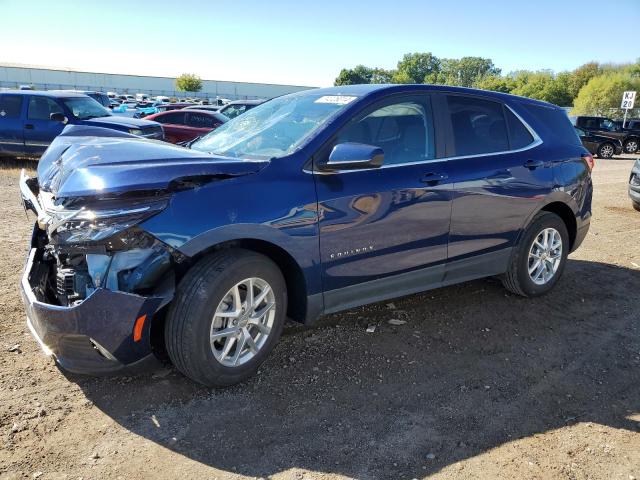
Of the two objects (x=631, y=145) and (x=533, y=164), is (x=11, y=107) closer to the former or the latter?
(x=533, y=164)

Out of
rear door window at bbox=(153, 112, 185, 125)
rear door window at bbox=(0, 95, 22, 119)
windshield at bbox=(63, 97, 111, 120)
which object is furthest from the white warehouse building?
rear door window at bbox=(0, 95, 22, 119)

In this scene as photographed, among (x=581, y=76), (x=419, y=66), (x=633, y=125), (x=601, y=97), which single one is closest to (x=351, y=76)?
(x=419, y=66)

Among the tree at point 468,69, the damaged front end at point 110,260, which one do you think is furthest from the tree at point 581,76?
the damaged front end at point 110,260

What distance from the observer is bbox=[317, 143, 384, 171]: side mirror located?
3.16 metres

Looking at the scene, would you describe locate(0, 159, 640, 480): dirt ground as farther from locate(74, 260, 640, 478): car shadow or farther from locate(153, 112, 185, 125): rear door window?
locate(153, 112, 185, 125): rear door window

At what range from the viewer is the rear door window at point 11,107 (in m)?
11.8

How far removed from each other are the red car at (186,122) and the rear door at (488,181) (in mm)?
10830

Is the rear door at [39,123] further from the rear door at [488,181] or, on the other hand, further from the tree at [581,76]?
the tree at [581,76]

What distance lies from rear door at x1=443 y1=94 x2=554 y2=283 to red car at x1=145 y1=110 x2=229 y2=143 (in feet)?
35.5

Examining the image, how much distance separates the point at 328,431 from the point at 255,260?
1040 millimetres

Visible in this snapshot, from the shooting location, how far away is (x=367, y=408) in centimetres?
304

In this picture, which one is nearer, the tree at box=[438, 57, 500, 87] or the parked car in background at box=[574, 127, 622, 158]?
the parked car in background at box=[574, 127, 622, 158]

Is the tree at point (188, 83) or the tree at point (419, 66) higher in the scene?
the tree at point (419, 66)

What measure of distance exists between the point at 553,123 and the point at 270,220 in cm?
324
